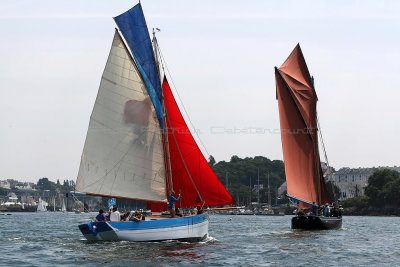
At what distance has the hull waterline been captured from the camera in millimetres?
A: 45500

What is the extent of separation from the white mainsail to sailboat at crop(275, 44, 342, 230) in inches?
950

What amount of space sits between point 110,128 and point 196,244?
9991 millimetres

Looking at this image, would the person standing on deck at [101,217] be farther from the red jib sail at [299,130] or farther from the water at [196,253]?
the red jib sail at [299,130]

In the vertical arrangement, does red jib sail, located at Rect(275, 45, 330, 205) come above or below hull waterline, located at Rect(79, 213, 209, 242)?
Result: above

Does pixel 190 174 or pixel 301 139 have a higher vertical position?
pixel 301 139

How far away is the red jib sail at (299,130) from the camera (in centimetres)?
7106

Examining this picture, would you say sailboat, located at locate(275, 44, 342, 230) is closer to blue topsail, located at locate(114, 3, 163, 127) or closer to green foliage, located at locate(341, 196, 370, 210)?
blue topsail, located at locate(114, 3, 163, 127)

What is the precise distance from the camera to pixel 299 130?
2825 inches

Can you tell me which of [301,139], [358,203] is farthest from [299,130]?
[358,203]

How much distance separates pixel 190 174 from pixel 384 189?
138021 millimetres

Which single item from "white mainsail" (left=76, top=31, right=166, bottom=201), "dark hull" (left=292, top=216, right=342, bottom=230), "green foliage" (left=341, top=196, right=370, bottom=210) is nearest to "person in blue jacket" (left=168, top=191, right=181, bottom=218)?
"white mainsail" (left=76, top=31, right=166, bottom=201)

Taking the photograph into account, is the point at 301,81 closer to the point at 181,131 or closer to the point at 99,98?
the point at 181,131

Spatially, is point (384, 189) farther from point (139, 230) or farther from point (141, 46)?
point (139, 230)

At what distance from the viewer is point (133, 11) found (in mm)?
49406
